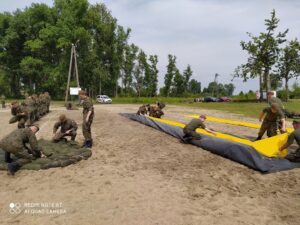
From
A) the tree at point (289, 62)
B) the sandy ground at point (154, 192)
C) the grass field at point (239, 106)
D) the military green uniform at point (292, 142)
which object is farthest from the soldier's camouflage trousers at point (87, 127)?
the tree at point (289, 62)

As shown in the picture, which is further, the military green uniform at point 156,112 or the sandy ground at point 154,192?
the military green uniform at point 156,112

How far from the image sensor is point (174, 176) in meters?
8.03

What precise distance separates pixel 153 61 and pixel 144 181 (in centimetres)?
6699

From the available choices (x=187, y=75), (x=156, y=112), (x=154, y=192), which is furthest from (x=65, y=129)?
(x=187, y=75)

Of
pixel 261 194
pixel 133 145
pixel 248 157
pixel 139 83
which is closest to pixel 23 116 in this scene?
pixel 133 145

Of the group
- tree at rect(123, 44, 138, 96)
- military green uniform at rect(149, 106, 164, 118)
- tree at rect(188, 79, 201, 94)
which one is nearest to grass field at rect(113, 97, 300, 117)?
military green uniform at rect(149, 106, 164, 118)

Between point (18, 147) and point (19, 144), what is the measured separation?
7cm

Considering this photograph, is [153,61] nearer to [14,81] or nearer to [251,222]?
[14,81]

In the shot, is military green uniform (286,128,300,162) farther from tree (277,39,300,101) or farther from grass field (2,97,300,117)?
tree (277,39,300,101)

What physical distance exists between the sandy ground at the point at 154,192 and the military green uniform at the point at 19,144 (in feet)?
1.71

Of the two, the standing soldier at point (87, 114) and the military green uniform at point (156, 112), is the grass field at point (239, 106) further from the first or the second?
the standing soldier at point (87, 114)

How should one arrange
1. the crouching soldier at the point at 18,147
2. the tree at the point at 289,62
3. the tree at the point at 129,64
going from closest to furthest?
the crouching soldier at the point at 18,147, the tree at the point at 289,62, the tree at the point at 129,64

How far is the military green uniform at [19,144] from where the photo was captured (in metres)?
8.60

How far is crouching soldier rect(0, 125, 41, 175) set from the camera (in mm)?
8562
